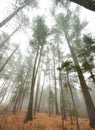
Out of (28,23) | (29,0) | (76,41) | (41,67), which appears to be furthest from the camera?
(41,67)

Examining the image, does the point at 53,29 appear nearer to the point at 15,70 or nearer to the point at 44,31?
the point at 44,31

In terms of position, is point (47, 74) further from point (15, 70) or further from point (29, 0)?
point (29, 0)

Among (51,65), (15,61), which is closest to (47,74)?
(51,65)

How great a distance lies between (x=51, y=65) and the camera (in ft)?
73.8

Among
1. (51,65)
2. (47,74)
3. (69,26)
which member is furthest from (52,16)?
(47,74)

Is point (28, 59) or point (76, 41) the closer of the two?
point (76, 41)

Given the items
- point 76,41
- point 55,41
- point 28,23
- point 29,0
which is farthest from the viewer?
point 55,41

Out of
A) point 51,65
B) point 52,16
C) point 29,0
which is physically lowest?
point 51,65

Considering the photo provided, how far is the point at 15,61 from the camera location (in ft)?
85.4

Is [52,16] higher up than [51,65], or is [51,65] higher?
[52,16]

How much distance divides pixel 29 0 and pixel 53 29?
528cm

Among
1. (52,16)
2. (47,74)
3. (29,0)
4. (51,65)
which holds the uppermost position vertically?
(52,16)

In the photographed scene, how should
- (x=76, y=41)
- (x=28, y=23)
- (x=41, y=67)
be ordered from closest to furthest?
(x=76, y=41) → (x=28, y=23) → (x=41, y=67)

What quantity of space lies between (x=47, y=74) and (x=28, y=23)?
1025 cm
